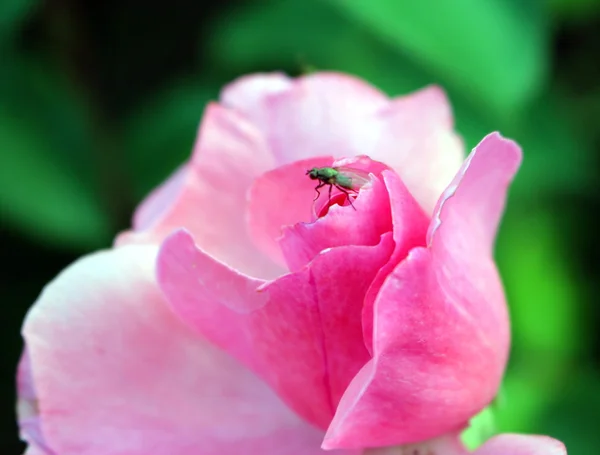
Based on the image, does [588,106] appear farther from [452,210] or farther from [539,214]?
[452,210]

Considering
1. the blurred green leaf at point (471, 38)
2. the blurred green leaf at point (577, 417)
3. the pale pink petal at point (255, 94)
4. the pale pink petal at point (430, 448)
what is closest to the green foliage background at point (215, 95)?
the blurred green leaf at point (577, 417)

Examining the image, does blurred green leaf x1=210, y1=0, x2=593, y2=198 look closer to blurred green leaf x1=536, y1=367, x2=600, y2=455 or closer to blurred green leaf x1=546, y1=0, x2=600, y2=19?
blurred green leaf x1=546, y1=0, x2=600, y2=19

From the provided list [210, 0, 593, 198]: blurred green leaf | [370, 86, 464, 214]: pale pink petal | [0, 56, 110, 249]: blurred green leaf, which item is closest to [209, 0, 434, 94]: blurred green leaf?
[210, 0, 593, 198]: blurred green leaf

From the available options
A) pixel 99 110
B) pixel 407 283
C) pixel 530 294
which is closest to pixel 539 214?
pixel 530 294

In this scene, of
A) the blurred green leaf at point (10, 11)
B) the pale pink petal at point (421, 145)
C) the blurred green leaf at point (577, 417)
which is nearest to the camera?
the pale pink petal at point (421, 145)

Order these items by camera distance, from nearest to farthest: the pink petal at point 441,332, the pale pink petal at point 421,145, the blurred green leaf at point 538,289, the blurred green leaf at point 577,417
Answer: the pink petal at point 441,332 → the pale pink petal at point 421,145 → the blurred green leaf at point 577,417 → the blurred green leaf at point 538,289

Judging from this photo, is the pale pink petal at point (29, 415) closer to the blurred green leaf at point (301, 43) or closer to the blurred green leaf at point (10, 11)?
the blurred green leaf at point (10, 11)

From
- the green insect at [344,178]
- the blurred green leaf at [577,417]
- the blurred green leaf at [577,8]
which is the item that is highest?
the blurred green leaf at [577,8]
